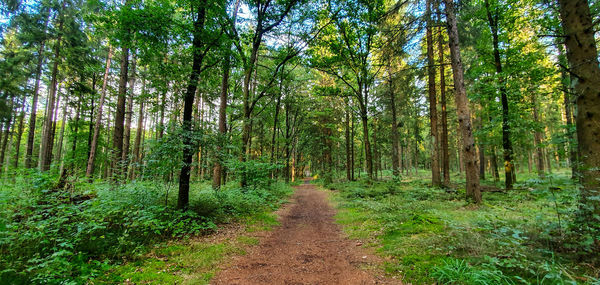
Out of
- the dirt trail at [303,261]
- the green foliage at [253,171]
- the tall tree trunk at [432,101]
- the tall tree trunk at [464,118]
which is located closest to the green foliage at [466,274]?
the dirt trail at [303,261]

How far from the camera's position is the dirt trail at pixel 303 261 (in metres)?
3.50

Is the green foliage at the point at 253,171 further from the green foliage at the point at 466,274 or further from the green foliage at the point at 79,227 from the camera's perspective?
the green foliage at the point at 466,274

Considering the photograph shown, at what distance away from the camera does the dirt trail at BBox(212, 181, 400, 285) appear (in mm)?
3503

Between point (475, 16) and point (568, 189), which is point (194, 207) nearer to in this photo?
point (568, 189)

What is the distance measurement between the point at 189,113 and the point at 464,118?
9204 millimetres

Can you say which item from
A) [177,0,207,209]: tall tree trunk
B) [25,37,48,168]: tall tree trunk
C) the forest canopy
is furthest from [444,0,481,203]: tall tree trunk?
[25,37,48,168]: tall tree trunk

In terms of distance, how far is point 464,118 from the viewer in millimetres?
7371

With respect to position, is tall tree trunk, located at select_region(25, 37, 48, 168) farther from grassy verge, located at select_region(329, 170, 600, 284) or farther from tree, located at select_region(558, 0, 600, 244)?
tree, located at select_region(558, 0, 600, 244)

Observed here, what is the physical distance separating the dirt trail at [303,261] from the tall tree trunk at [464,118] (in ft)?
16.8

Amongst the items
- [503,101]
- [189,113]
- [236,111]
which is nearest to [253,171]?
[189,113]

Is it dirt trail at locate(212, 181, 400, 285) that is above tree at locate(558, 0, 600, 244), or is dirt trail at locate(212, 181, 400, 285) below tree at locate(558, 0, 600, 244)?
below

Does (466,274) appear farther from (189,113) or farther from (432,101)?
(432,101)

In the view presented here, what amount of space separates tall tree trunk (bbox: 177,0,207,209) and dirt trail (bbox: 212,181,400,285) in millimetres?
2821

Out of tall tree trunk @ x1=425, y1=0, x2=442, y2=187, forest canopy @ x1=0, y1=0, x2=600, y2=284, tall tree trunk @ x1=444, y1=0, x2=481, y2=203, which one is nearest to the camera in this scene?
forest canopy @ x1=0, y1=0, x2=600, y2=284
